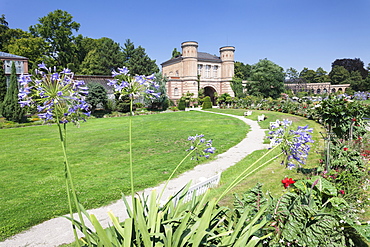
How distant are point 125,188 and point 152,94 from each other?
5.07 meters

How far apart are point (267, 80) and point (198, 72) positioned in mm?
12272

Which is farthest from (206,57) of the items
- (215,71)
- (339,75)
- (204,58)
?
(339,75)

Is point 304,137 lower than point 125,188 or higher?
higher

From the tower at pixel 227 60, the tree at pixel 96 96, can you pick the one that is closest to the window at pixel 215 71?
the tower at pixel 227 60

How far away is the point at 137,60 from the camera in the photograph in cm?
5178

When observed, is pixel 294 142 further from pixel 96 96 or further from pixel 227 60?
pixel 227 60

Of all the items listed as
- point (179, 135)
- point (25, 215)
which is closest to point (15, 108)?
point (179, 135)

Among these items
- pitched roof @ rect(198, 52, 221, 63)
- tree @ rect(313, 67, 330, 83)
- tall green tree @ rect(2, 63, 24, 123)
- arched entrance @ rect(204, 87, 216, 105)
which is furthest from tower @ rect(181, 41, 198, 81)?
tree @ rect(313, 67, 330, 83)

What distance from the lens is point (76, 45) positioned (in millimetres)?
45812

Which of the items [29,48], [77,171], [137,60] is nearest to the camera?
[77,171]

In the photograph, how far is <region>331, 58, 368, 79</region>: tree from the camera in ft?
224

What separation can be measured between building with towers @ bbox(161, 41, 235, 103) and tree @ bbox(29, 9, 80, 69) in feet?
61.0

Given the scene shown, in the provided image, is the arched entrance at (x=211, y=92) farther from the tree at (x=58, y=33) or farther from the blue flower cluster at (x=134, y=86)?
the blue flower cluster at (x=134, y=86)

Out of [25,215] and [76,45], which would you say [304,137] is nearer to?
[25,215]
